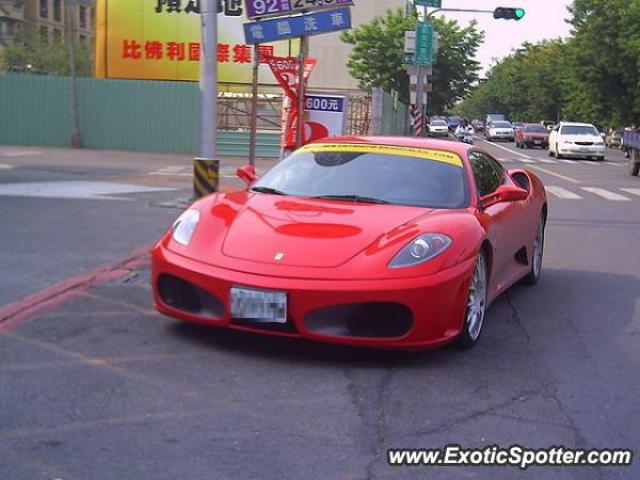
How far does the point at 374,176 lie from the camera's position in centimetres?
641

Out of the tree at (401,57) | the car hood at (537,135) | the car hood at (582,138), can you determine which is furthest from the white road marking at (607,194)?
the car hood at (537,135)

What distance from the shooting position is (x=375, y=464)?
379cm

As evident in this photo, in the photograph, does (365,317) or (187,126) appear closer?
(365,317)

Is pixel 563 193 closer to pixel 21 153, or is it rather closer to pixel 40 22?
pixel 21 153

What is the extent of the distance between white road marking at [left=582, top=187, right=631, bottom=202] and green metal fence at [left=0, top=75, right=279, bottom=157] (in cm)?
1096

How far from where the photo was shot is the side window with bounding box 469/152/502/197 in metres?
6.64

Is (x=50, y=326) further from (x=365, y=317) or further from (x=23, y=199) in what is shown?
(x=23, y=199)

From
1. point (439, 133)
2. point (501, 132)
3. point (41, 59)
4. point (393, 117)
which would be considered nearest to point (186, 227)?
point (393, 117)

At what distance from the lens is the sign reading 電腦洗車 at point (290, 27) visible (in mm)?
12445

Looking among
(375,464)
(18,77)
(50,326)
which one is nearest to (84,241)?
(50,326)

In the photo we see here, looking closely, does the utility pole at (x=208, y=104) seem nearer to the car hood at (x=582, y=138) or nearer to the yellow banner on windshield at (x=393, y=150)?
the yellow banner on windshield at (x=393, y=150)

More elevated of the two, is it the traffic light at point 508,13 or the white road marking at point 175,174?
the traffic light at point 508,13

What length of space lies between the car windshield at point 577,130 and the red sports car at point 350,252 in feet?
98.9

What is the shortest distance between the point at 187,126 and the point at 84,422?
23760 millimetres
